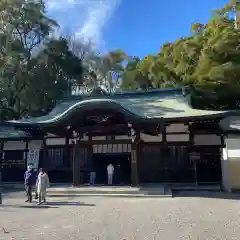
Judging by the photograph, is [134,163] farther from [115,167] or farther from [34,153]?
[34,153]

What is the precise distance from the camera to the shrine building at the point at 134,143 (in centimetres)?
1592

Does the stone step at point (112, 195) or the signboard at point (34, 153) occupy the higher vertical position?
the signboard at point (34, 153)

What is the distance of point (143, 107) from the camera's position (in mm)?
18688

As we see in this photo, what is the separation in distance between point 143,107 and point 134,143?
9.74 ft

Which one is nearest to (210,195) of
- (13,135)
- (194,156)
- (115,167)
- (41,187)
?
(194,156)

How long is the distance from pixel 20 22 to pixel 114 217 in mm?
21410

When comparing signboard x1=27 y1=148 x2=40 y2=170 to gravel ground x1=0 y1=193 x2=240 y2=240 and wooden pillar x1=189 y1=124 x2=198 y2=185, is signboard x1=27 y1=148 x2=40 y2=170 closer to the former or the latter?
gravel ground x1=0 y1=193 x2=240 y2=240

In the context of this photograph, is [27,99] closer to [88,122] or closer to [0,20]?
[0,20]

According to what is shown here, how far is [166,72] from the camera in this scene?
26.7 meters

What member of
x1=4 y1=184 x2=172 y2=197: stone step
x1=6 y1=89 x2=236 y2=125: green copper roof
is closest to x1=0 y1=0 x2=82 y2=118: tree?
x1=6 y1=89 x2=236 y2=125: green copper roof

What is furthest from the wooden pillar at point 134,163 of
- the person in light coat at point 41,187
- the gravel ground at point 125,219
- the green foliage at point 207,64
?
the green foliage at point 207,64

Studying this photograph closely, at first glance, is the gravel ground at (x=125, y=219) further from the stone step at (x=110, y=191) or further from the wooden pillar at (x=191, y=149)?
the wooden pillar at (x=191, y=149)

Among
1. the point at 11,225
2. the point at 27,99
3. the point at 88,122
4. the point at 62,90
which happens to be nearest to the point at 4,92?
the point at 27,99

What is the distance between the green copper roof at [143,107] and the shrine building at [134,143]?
47mm
